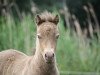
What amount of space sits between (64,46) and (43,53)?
6.10 m

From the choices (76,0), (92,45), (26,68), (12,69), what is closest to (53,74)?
(26,68)

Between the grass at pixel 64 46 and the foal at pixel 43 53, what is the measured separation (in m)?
4.77

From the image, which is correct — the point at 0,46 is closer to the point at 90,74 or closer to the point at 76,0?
the point at 90,74

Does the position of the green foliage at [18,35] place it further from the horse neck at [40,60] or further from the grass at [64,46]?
the horse neck at [40,60]

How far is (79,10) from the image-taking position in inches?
997

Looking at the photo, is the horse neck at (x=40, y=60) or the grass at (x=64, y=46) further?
the grass at (x=64, y=46)

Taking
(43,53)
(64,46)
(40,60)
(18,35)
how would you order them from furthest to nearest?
1. (18,35)
2. (64,46)
3. (40,60)
4. (43,53)

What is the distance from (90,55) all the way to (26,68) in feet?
19.3

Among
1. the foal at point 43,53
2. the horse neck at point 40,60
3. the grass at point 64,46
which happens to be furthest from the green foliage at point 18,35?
the horse neck at point 40,60

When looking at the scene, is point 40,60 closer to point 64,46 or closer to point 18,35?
point 64,46

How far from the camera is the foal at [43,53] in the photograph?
772cm

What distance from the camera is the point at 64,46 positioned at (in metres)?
13.9

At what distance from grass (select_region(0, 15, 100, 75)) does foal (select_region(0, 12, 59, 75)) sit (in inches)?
188

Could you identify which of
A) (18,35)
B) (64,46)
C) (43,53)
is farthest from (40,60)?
(18,35)
